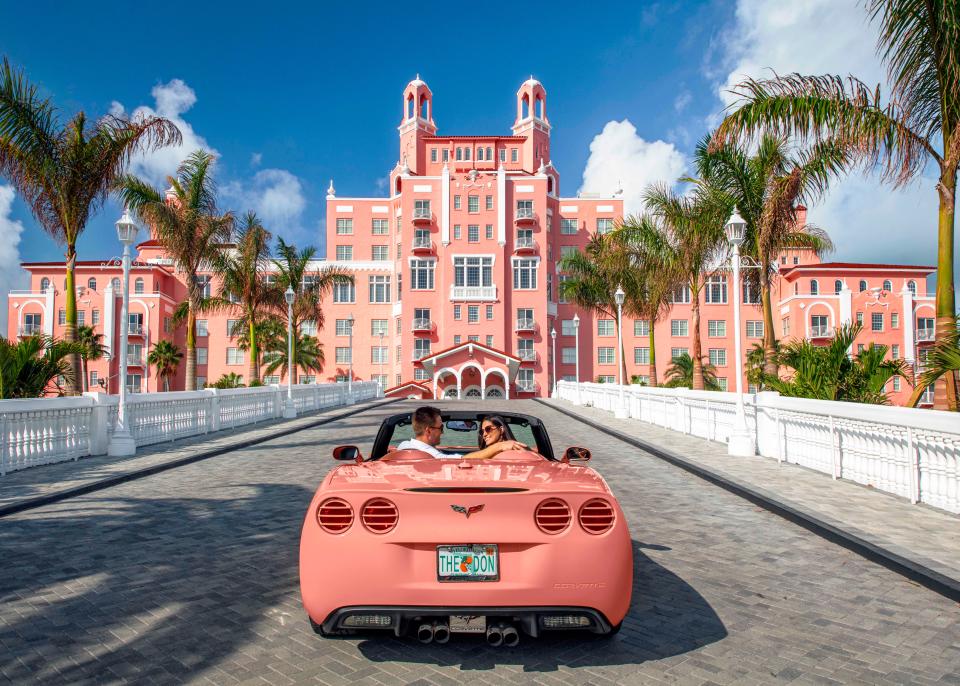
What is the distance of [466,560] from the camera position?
323cm

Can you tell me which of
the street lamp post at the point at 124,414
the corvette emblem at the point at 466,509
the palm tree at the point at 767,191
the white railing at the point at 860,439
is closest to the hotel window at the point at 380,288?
the palm tree at the point at 767,191

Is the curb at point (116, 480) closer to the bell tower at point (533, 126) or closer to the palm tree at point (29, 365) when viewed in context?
the palm tree at point (29, 365)

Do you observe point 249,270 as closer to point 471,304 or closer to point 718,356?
point 471,304

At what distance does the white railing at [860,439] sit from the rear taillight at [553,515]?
582cm

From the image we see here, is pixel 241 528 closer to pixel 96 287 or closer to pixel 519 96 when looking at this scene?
pixel 96 287

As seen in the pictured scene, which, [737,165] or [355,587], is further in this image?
[737,165]

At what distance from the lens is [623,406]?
24719 mm

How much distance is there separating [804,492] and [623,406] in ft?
53.0

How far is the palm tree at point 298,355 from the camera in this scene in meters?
58.8

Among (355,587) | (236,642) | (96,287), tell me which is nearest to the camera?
(355,587)

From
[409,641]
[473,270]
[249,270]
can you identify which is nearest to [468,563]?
[409,641]

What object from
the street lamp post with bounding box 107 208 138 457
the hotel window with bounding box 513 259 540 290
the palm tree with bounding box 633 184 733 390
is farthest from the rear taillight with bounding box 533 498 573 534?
the hotel window with bounding box 513 259 540 290

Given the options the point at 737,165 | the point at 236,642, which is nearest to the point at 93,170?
the point at 236,642

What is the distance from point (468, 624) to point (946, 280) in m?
9.83
